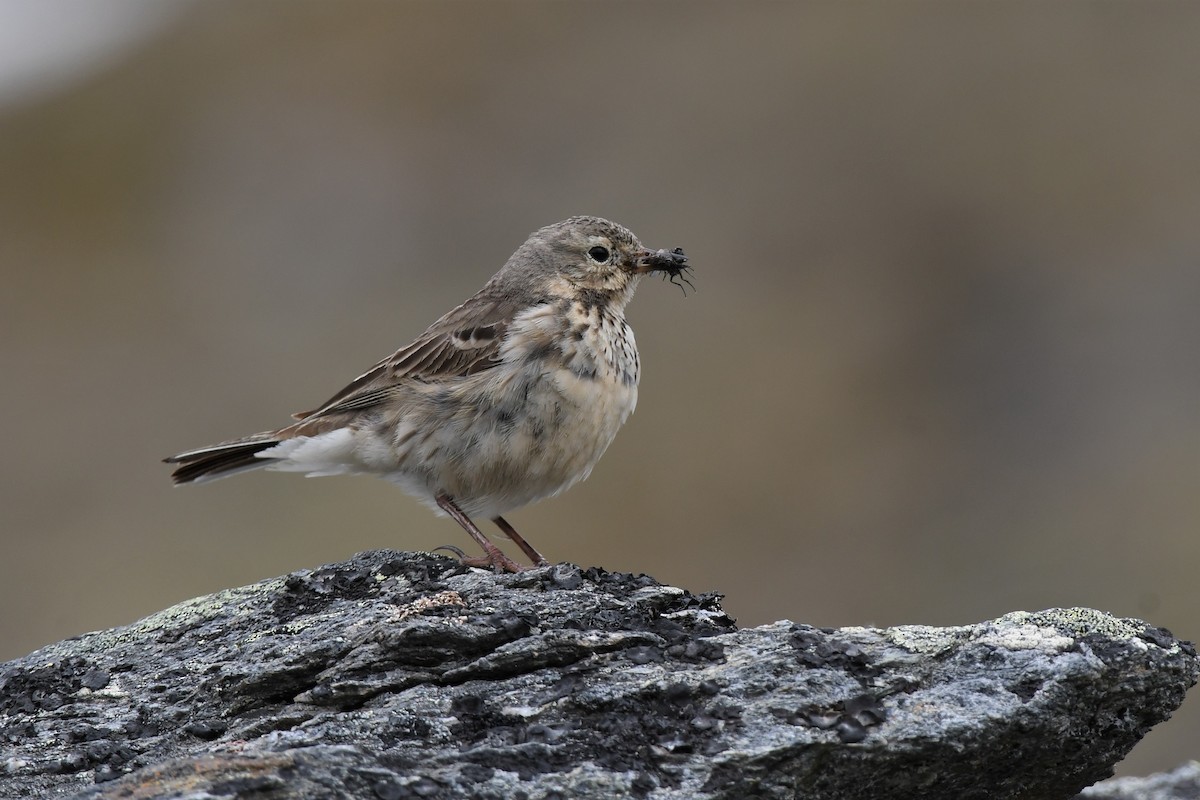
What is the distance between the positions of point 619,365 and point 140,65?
28043mm

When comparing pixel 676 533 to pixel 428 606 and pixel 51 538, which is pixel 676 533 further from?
pixel 428 606

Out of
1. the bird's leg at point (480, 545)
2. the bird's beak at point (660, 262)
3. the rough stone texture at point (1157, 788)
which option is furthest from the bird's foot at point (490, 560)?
the rough stone texture at point (1157, 788)

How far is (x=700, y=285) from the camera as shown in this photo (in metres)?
20.0

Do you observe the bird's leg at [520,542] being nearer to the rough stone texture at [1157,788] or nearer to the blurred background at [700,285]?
the rough stone texture at [1157,788]

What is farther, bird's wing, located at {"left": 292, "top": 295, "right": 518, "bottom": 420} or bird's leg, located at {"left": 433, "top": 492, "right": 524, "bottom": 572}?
bird's wing, located at {"left": 292, "top": 295, "right": 518, "bottom": 420}

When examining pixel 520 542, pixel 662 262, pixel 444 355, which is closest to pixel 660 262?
pixel 662 262

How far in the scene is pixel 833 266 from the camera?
20.5m

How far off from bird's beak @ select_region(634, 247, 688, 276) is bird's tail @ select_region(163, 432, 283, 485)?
2429 millimetres

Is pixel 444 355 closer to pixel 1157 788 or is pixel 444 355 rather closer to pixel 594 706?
pixel 594 706

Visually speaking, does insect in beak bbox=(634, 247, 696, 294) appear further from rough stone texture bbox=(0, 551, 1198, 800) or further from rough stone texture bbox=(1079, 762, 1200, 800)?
rough stone texture bbox=(1079, 762, 1200, 800)

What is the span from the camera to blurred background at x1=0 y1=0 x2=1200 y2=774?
1517 cm

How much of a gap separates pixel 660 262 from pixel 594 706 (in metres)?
4.04

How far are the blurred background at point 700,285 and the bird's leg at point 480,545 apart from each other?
7.03 m

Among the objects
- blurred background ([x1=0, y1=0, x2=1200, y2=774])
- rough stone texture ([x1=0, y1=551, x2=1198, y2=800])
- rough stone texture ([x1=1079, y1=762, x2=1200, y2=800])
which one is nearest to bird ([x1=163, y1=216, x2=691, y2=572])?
rough stone texture ([x1=0, y1=551, x2=1198, y2=800])
